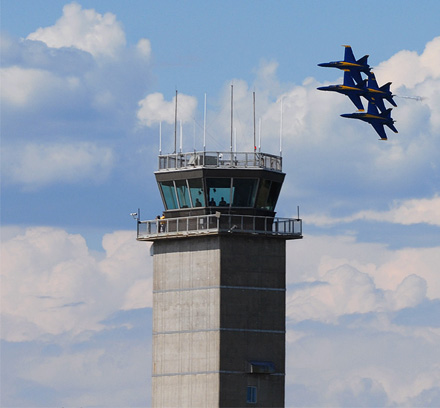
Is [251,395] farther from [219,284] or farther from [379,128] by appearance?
[379,128]

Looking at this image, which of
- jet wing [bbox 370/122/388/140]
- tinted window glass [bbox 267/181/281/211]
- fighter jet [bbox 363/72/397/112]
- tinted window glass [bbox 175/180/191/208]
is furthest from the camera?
jet wing [bbox 370/122/388/140]

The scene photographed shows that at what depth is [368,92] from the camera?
111812 millimetres

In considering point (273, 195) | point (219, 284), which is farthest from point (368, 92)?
point (219, 284)

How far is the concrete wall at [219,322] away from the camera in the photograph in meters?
89.9

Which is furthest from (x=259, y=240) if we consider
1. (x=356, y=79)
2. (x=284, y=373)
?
(x=356, y=79)

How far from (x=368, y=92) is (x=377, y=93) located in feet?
3.12

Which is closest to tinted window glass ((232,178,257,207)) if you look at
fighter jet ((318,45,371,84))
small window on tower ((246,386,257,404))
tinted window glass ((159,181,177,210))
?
tinted window glass ((159,181,177,210))

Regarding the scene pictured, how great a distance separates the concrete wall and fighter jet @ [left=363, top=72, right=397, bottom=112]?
2326 centimetres

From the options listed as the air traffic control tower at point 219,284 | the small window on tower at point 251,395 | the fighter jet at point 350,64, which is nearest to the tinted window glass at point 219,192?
the air traffic control tower at point 219,284

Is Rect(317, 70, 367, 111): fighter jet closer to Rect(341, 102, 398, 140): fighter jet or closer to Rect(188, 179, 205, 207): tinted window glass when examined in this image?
Rect(341, 102, 398, 140): fighter jet

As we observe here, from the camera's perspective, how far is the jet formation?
4373 inches

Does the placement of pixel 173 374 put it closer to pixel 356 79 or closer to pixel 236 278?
pixel 236 278

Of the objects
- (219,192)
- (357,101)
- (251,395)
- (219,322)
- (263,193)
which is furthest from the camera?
(357,101)

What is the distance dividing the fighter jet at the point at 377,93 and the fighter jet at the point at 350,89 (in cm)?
54
